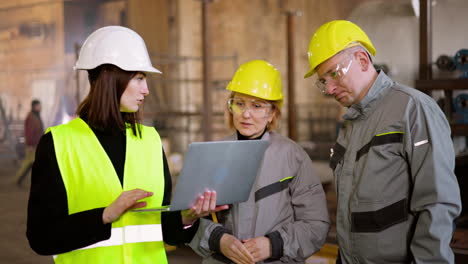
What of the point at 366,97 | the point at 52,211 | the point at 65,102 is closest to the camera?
the point at 52,211

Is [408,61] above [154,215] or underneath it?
above

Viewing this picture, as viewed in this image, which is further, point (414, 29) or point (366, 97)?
point (414, 29)

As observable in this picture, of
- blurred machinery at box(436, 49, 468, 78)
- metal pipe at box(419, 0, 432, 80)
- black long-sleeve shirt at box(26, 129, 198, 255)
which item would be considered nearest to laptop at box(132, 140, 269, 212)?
black long-sleeve shirt at box(26, 129, 198, 255)

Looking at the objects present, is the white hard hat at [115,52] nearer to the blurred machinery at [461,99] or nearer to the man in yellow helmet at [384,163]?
the man in yellow helmet at [384,163]

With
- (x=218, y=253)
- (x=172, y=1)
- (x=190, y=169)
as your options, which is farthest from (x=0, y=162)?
(x=172, y=1)

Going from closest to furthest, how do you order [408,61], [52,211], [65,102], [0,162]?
1. [52,211]
2. [0,162]
3. [408,61]
4. [65,102]

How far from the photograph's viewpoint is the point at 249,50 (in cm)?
1473

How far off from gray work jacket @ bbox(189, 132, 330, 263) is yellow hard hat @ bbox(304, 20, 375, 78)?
490mm

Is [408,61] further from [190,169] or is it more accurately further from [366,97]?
[190,169]

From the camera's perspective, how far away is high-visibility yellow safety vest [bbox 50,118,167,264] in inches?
63.0

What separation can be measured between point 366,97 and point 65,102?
6662mm

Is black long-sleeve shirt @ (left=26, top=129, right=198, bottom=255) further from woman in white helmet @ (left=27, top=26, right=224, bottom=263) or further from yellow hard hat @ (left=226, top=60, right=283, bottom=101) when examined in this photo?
yellow hard hat @ (left=226, top=60, right=283, bottom=101)

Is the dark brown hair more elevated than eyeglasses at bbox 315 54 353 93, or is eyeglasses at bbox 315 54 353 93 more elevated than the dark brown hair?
eyeglasses at bbox 315 54 353 93

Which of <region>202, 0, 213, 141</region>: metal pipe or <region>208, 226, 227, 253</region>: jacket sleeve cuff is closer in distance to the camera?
<region>208, 226, 227, 253</region>: jacket sleeve cuff
